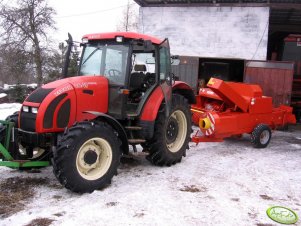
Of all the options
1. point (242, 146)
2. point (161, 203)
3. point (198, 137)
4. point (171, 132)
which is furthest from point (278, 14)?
point (161, 203)

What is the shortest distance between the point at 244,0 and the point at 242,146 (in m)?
5.76

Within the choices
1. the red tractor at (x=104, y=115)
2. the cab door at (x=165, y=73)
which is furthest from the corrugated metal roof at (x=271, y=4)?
the cab door at (x=165, y=73)

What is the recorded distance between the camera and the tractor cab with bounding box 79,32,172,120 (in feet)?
19.5

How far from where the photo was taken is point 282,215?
471 cm

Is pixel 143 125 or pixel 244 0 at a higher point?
pixel 244 0

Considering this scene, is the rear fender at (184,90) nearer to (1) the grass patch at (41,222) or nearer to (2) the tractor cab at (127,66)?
(2) the tractor cab at (127,66)

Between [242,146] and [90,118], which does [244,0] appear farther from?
[90,118]

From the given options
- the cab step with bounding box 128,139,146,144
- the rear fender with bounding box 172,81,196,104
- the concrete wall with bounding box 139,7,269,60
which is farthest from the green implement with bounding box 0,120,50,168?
the concrete wall with bounding box 139,7,269,60

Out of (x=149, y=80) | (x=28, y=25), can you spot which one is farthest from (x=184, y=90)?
(x=28, y=25)

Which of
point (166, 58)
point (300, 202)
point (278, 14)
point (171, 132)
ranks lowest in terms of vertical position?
point (300, 202)

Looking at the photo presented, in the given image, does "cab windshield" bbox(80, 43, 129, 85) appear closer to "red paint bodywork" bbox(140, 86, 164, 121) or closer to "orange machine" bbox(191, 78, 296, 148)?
"red paint bodywork" bbox(140, 86, 164, 121)

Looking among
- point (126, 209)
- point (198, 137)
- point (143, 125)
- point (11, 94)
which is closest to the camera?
point (126, 209)

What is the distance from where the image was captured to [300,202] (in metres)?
5.27

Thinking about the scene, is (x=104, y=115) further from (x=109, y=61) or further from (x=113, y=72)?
(x=109, y=61)
